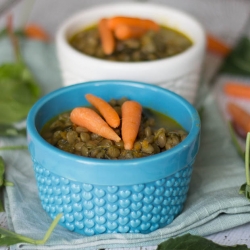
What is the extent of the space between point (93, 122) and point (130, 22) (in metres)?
0.51

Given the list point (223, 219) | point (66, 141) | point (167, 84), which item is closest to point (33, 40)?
point (167, 84)

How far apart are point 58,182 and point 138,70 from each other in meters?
0.49

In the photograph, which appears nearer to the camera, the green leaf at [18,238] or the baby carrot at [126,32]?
the green leaf at [18,238]

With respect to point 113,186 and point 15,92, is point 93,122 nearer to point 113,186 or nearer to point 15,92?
point 113,186

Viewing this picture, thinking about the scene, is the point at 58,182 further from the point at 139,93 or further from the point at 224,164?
the point at 224,164

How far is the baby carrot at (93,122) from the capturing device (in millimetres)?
1200

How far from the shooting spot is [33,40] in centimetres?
208

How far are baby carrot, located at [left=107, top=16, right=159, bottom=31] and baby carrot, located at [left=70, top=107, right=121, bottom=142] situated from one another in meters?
0.45

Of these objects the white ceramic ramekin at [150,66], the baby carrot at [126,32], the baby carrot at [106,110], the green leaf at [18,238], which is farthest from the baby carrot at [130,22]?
the green leaf at [18,238]

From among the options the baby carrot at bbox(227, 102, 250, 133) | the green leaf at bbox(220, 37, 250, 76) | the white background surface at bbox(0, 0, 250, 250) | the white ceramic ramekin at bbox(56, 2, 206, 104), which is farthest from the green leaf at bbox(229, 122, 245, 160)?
the white background surface at bbox(0, 0, 250, 250)

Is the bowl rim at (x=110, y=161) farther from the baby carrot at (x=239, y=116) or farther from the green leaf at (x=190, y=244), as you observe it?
the baby carrot at (x=239, y=116)

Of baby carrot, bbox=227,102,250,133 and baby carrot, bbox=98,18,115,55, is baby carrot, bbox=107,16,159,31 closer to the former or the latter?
baby carrot, bbox=98,18,115,55

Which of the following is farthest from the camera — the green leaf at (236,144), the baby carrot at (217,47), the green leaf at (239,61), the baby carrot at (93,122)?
the baby carrot at (217,47)

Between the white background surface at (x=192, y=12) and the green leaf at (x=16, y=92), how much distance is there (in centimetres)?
49
